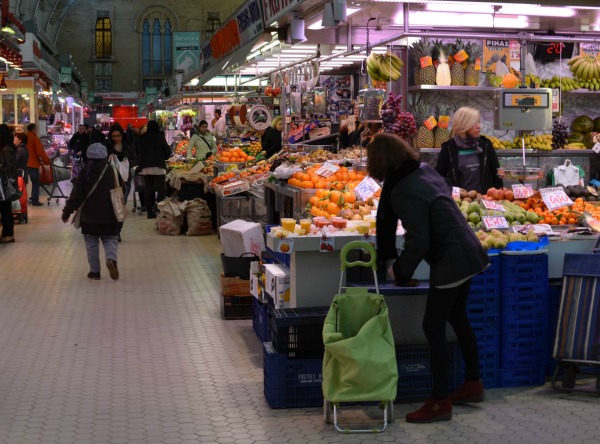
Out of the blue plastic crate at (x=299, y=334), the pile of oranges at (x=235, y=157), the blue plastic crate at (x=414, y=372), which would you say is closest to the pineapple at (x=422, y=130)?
the blue plastic crate at (x=414, y=372)

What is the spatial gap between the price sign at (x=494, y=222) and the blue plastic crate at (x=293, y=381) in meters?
1.47

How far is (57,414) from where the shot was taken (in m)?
5.33

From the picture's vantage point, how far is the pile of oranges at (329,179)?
323 inches

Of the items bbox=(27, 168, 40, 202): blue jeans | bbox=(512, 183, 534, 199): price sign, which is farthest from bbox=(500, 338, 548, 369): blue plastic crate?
bbox=(27, 168, 40, 202): blue jeans

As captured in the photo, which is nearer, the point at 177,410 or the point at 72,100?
the point at 177,410

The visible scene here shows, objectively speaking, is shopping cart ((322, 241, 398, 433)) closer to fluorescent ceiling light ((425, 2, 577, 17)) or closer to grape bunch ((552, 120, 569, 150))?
fluorescent ceiling light ((425, 2, 577, 17))

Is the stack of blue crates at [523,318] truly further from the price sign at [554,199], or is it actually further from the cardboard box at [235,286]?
the cardboard box at [235,286]

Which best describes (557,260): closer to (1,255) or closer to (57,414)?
(57,414)

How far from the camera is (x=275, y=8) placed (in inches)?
408

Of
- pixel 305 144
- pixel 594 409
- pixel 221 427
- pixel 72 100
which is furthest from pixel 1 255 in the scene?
pixel 72 100

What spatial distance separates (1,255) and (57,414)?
23.8ft

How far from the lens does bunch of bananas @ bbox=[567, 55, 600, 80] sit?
31.1ft

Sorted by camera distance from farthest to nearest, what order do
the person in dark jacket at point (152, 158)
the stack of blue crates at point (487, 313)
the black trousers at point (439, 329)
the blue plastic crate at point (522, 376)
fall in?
the person in dark jacket at point (152, 158), the blue plastic crate at point (522, 376), the stack of blue crates at point (487, 313), the black trousers at point (439, 329)

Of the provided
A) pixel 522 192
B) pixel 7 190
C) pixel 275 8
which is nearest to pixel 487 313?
pixel 522 192
